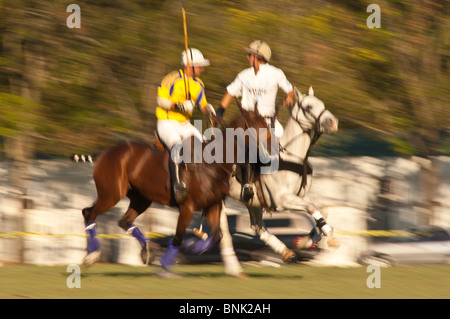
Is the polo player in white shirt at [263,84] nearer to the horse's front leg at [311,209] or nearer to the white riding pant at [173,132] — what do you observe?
the white riding pant at [173,132]

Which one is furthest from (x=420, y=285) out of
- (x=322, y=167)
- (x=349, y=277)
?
(x=322, y=167)

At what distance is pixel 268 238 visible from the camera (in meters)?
12.4

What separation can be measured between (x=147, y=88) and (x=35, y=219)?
3.67 meters

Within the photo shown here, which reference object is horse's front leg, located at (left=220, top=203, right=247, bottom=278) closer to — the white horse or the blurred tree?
the white horse

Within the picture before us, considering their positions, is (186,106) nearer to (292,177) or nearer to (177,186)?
(177,186)

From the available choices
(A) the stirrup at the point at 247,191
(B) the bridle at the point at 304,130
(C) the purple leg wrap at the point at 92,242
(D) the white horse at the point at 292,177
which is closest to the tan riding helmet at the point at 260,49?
(D) the white horse at the point at 292,177

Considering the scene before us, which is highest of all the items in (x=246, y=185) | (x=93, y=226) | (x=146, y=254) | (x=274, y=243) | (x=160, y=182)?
(x=160, y=182)

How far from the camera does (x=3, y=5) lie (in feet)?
48.5

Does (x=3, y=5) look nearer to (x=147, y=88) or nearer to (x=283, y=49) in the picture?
(x=147, y=88)

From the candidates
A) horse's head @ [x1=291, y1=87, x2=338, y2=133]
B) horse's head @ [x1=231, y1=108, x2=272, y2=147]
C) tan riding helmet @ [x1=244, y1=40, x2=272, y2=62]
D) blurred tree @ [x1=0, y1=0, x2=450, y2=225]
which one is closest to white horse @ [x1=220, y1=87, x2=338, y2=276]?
horse's head @ [x1=291, y1=87, x2=338, y2=133]

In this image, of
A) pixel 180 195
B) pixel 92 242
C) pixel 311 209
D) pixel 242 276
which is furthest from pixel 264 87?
pixel 92 242

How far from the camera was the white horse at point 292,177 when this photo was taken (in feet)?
40.0

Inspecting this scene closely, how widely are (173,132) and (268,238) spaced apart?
200 centimetres

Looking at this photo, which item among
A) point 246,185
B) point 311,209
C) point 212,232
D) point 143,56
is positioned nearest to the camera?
point 246,185
